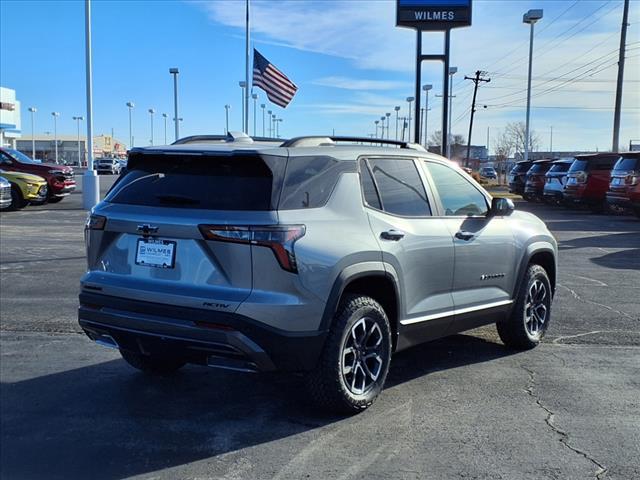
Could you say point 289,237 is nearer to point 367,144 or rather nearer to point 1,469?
point 367,144

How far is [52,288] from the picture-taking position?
8.84 metres

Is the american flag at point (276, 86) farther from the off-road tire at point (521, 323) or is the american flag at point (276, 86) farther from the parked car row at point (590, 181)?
the off-road tire at point (521, 323)

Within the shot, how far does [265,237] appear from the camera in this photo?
3910mm

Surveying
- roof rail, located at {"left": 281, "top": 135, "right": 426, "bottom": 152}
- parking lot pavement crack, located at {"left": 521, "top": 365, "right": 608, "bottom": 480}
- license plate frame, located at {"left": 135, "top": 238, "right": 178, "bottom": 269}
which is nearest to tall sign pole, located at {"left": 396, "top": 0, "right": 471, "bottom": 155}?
roof rail, located at {"left": 281, "top": 135, "right": 426, "bottom": 152}

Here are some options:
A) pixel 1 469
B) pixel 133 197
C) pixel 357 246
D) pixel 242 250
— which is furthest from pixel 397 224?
pixel 1 469

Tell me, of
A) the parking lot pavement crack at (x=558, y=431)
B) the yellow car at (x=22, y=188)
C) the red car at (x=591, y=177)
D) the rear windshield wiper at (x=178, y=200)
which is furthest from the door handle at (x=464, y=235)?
the yellow car at (x=22, y=188)

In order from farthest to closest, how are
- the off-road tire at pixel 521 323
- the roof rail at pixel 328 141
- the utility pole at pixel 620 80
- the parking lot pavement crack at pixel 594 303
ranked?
the utility pole at pixel 620 80, the parking lot pavement crack at pixel 594 303, the off-road tire at pixel 521 323, the roof rail at pixel 328 141

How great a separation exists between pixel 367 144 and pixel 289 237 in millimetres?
1741

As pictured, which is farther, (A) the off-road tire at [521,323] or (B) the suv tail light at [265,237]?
(A) the off-road tire at [521,323]

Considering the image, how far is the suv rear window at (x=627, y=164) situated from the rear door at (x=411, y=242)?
15279 mm

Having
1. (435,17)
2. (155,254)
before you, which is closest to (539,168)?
(435,17)

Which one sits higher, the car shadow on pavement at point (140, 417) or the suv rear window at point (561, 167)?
the suv rear window at point (561, 167)

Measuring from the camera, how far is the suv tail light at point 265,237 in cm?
391

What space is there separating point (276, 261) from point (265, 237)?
16 cm
